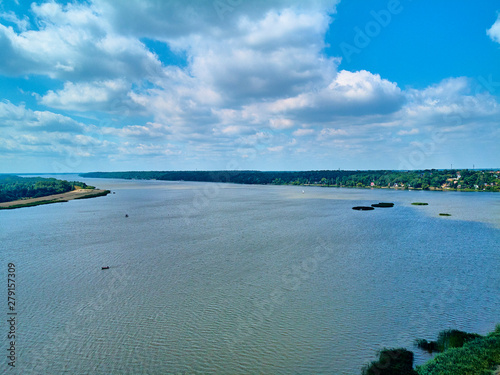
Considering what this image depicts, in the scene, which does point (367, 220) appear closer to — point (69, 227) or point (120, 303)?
point (120, 303)

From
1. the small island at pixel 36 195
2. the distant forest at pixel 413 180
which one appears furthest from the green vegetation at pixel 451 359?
the distant forest at pixel 413 180

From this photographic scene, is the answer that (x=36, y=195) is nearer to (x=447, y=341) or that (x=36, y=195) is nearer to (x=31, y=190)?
(x=31, y=190)

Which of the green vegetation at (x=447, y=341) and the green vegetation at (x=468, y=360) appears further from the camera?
the green vegetation at (x=447, y=341)

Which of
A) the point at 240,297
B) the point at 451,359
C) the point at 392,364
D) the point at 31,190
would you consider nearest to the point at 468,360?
the point at 451,359

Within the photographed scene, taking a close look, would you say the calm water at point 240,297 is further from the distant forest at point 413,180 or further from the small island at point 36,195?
the distant forest at point 413,180

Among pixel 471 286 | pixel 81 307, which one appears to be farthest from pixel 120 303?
pixel 471 286
